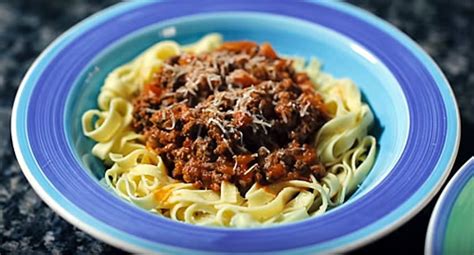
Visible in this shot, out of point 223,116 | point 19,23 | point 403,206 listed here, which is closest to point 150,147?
point 223,116

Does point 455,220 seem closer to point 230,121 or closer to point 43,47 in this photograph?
point 230,121

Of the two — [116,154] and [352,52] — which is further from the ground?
[352,52]

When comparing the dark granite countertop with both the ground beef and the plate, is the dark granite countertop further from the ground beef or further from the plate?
the ground beef

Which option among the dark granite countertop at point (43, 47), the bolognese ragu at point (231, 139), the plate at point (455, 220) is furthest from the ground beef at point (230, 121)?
the plate at point (455, 220)

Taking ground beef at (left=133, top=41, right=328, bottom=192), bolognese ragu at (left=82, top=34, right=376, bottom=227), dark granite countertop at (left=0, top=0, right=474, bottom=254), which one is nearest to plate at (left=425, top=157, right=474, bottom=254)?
dark granite countertop at (left=0, top=0, right=474, bottom=254)

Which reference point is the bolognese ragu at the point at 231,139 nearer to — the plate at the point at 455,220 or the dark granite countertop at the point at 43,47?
the dark granite countertop at the point at 43,47

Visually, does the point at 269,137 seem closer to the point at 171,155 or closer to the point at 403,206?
the point at 171,155

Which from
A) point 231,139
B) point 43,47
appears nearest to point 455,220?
point 231,139
